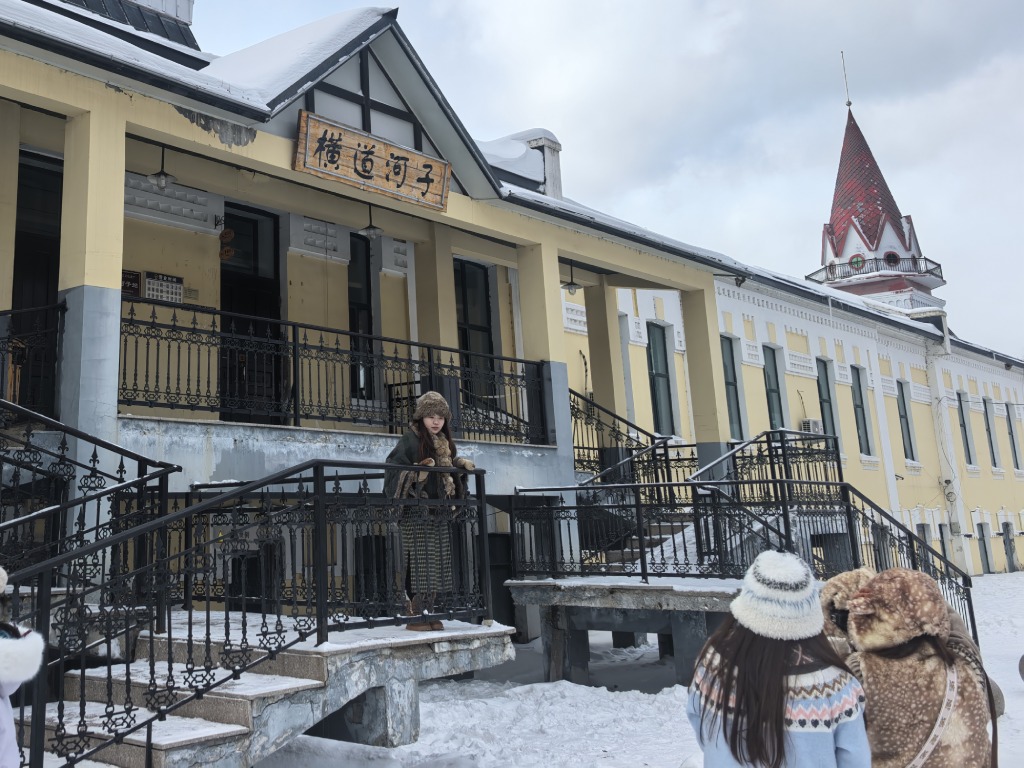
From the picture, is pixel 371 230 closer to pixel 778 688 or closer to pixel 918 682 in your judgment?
pixel 918 682

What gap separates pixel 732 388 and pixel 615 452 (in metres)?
6.44

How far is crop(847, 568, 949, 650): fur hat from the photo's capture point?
3402 mm

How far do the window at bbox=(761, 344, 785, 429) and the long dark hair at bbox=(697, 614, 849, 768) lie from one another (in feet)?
60.8

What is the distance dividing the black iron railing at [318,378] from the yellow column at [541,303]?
33 centimetres

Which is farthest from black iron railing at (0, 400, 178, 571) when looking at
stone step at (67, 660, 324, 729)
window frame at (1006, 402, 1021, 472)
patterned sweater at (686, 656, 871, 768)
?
window frame at (1006, 402, 1021, 472)

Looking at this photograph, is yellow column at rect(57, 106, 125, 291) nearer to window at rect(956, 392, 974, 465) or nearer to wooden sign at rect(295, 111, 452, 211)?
wooden sign at rect(295, 111, 452, 211)

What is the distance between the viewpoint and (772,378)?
2159 centimetres

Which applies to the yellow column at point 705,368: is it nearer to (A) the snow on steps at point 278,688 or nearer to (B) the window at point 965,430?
(A) the snow on steps at point 278,688

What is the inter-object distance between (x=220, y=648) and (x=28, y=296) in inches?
249

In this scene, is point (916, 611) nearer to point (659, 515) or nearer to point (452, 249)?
point (659, 515)

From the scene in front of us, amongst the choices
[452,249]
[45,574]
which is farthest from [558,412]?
[45,574]

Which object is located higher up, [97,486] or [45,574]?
[97,486]

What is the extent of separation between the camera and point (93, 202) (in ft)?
26.8

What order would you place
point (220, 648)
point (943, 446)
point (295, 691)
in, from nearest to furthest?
point (295, 691)
point (220, 648)
point (943, 446)
